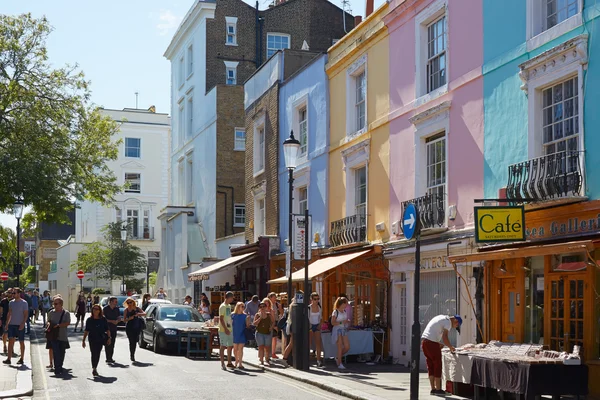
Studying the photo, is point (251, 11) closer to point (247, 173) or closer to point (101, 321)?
point (247, 173)

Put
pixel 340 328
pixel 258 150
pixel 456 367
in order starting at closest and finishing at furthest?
pixel 456 367
pixel 340 328
pixel 258 150

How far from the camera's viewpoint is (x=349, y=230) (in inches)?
Result: 979

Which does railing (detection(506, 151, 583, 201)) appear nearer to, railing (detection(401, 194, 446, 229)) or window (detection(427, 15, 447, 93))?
railing (detection(401, 194, 446, 229))

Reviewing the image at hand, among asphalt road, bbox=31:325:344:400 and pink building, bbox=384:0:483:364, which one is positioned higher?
pink building, bbox=384:0:483:364

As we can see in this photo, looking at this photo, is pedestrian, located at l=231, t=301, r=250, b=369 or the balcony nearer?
pedestrian, located at l=231, t=301, r=250, b=369

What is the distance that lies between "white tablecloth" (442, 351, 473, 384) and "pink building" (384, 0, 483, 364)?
2935 millimetres

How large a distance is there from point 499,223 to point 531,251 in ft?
3.64

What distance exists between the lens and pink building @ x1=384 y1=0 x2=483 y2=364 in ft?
60.9

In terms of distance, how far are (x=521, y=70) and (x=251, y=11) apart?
31812 mm

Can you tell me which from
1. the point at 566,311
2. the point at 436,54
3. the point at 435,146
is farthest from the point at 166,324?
the point at 566,311

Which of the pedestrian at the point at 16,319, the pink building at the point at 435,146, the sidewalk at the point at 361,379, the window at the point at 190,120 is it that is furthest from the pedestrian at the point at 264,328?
the window at the point at 190,120

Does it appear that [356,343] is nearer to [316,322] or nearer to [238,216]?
[316,322]

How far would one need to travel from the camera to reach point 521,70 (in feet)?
53.7

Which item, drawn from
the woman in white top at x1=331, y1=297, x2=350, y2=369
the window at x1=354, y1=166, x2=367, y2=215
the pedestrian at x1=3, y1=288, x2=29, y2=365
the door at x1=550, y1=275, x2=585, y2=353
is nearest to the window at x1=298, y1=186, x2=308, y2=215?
the window at x1=354, y1=166, x2=367, y2=215
